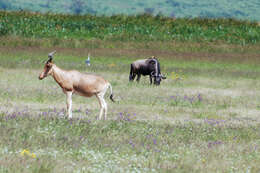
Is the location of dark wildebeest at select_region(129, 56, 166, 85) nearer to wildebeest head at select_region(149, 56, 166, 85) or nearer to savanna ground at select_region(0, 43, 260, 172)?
wildebeest head at select_region(149, 56, 166, 85)

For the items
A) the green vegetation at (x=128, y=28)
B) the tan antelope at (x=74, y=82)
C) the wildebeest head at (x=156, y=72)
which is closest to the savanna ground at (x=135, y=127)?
the wildebeest head at (x=156, y=72)

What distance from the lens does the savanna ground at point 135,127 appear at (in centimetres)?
1056

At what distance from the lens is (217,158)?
453 inches

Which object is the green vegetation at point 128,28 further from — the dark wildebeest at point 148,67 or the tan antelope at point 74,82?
the tan antelope at point 74,82

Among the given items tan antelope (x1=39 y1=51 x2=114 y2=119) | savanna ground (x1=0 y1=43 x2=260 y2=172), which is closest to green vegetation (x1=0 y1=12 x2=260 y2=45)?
savanna ground (x1=0 y1=43 x2=260 y2=172)

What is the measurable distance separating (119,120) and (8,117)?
9.97 ft

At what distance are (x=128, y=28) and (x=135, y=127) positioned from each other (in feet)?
130

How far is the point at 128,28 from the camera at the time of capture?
53.7 m

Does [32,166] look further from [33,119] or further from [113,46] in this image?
[113,46]

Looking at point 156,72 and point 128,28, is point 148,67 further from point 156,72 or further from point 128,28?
point 128,28

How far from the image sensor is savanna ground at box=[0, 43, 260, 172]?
10562mm

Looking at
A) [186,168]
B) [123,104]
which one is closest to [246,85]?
[123,104]

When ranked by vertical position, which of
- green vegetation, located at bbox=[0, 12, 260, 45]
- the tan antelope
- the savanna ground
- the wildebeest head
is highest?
the tan antelope

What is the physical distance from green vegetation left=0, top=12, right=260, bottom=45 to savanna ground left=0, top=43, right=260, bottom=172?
18296 mm
